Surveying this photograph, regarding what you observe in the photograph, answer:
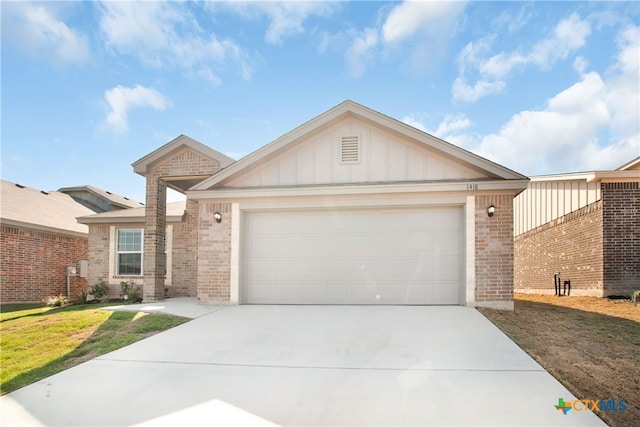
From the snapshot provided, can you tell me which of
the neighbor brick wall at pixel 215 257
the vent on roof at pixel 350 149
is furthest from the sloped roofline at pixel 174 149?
the vent on roof at pixel 350 149

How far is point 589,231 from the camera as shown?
1195cm

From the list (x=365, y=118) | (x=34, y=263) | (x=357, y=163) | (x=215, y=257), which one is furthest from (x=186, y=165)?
(x=34, y=263)

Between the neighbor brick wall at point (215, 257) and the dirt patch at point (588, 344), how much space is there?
6392 millimetres

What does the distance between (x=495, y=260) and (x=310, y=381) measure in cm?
600

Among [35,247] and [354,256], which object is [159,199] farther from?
[35,247]

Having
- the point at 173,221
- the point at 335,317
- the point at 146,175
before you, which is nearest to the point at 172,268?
the point at 173,221

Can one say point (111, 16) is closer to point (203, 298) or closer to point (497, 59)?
point (203, 298)

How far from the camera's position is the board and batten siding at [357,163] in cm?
975

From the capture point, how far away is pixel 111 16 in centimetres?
1067

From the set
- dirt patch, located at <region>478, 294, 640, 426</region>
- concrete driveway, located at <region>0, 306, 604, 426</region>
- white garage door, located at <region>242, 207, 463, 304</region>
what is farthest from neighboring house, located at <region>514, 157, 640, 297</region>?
concrete driveway, located at <region>0, 306, 604, 426</region>

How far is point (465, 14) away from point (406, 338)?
901cm

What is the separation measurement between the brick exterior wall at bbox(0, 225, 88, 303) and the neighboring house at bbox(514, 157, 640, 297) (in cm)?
1966

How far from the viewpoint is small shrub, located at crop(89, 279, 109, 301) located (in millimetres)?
14188

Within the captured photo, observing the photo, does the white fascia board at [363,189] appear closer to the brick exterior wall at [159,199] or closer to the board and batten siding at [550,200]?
the brick exterior wall at [159,199]
